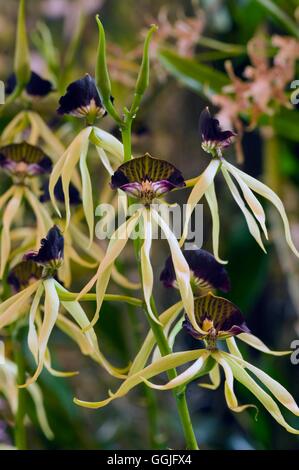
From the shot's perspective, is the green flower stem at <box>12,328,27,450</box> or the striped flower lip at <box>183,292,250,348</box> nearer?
the striped flower lip at <box>183,292,250,348</box>

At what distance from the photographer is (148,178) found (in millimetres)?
413

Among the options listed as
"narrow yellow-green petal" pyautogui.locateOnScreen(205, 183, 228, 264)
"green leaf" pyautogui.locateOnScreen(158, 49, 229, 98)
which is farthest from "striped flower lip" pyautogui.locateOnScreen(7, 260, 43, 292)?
"green leaf" pyautogui.locateOnScreen(158, 49, 229, 98)

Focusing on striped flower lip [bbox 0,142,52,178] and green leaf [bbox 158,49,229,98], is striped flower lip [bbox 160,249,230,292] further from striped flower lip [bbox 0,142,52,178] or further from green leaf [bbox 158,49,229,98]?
green leaf [bbox 158,49,229,98]

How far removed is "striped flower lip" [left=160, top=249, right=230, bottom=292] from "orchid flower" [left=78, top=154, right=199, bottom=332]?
0.04 m

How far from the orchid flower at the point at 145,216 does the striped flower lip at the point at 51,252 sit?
3cm

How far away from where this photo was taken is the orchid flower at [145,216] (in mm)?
393

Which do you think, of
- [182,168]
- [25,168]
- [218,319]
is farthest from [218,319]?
[182,168]

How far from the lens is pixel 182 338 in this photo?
0.97 m

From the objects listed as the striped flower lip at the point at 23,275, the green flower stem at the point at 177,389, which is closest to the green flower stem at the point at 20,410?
the striped flower lip at the point at 23,275

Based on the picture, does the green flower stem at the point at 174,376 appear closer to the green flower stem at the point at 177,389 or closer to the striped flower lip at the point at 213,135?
the green flower stem at the point at 177,389

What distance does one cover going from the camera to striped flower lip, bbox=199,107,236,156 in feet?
Result: 1.38

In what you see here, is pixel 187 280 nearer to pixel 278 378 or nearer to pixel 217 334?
pixel 217 334

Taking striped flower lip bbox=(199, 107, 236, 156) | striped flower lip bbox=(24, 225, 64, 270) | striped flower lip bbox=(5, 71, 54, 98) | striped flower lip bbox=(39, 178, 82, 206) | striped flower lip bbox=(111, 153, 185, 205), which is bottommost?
striped flower lip bbox=(24, 225, 64, 270)
